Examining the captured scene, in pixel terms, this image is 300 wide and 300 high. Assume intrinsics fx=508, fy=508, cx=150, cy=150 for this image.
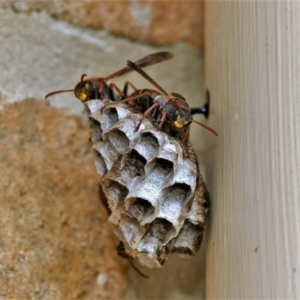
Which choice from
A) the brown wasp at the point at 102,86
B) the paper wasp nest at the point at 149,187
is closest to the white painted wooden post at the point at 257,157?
the paper wasp nest at the point at 149,187

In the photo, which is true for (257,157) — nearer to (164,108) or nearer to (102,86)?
(164,108)

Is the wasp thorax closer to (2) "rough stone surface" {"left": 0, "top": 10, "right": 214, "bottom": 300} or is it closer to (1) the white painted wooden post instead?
(2) "rough stone surface" {"left": 0, "top": 10, "right": 214, "bottom": 300}

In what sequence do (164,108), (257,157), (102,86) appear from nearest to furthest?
1. (257,157)
2. (164,108)
3. (102,86)

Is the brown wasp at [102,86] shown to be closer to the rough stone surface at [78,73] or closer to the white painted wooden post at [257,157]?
the rough stone surface at [78,73]

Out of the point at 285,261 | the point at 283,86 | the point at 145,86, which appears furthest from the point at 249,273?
the point at 145,86

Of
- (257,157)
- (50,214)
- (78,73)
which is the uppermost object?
(257,157)

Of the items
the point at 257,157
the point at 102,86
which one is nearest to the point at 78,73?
the point at 102,86

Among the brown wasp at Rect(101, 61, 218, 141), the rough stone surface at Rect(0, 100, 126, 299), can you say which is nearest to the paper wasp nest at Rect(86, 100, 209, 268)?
the brown wasp at Rect(101, 61, 218, 141)
